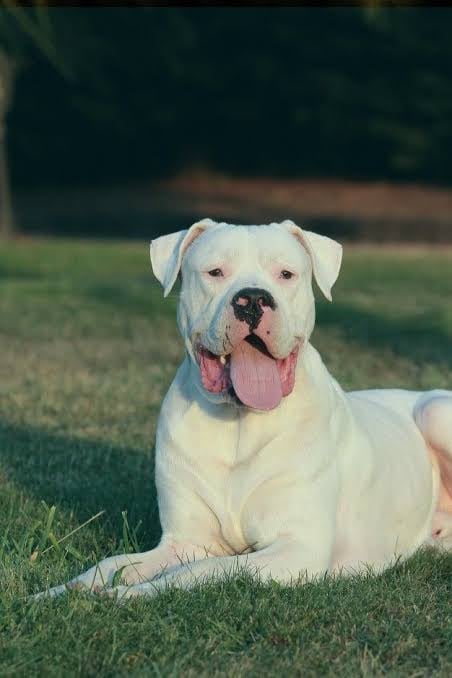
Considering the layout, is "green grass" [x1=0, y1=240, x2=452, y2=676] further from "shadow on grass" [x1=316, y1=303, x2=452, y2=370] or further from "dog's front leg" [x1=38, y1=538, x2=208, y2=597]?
"dog's front leg" [x1=38, y1=538, x2=208, y2=597]

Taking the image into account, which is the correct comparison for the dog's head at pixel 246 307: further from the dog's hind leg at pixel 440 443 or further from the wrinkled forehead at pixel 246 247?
the dog's hind leg at pixel 440 443

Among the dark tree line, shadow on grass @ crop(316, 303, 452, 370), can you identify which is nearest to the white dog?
shadow on grass @ crop(316, 303, 452, 370)

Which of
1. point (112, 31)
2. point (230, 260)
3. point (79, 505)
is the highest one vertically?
point (112, 31)

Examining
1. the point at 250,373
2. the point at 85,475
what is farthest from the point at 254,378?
the point at 85,475

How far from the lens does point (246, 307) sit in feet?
14.3

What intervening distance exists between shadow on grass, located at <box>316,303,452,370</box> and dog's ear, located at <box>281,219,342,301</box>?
554cm

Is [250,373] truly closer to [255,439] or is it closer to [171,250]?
[255,439]

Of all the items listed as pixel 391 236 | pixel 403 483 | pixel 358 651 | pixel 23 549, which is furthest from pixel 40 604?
pixel 391 236

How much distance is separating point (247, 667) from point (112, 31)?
1310 inches

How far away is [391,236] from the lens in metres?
27.8

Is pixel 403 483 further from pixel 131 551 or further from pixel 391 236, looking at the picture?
pixel 391 236

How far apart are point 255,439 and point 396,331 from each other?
7788 millimetres

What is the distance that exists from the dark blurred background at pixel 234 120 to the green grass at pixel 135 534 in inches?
802

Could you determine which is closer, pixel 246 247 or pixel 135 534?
pixel 246 247
